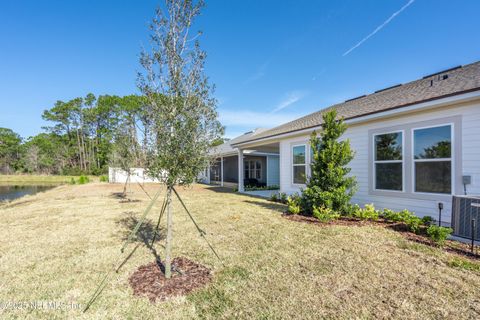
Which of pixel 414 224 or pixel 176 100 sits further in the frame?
pixel 414 224

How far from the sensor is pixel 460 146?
5.18 m

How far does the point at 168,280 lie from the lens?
3.19 m

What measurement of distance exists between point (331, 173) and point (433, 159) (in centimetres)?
242

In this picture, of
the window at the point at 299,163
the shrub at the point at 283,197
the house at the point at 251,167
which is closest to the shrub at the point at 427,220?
the window at the point at 299,163

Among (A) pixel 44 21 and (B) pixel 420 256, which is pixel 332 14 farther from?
(A) pixel 44 21

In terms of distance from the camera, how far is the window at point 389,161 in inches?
250

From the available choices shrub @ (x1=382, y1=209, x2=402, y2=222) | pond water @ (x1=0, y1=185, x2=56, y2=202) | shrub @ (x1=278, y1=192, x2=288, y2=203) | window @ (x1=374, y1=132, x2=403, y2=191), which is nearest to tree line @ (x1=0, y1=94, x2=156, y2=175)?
pond water @ (x1=0, y1=185, x2=56, y2=202)

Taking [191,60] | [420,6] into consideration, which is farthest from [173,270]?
[420,6]

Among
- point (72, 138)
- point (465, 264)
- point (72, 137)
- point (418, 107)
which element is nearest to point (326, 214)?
point (465, 264)

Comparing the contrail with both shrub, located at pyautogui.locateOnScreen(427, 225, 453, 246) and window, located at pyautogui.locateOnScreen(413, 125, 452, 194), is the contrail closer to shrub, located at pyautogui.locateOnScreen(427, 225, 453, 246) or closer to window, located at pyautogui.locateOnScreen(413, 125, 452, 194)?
window, located at pyautogui.locateOnScreen(413, 125, 452, 194)

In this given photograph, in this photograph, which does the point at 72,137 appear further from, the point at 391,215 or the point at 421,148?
the point at 421,148

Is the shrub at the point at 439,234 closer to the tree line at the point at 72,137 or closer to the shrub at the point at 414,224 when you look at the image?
the shrub at the point at 414,224

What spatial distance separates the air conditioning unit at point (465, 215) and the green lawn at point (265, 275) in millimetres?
858

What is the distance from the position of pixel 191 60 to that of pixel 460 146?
622cm
